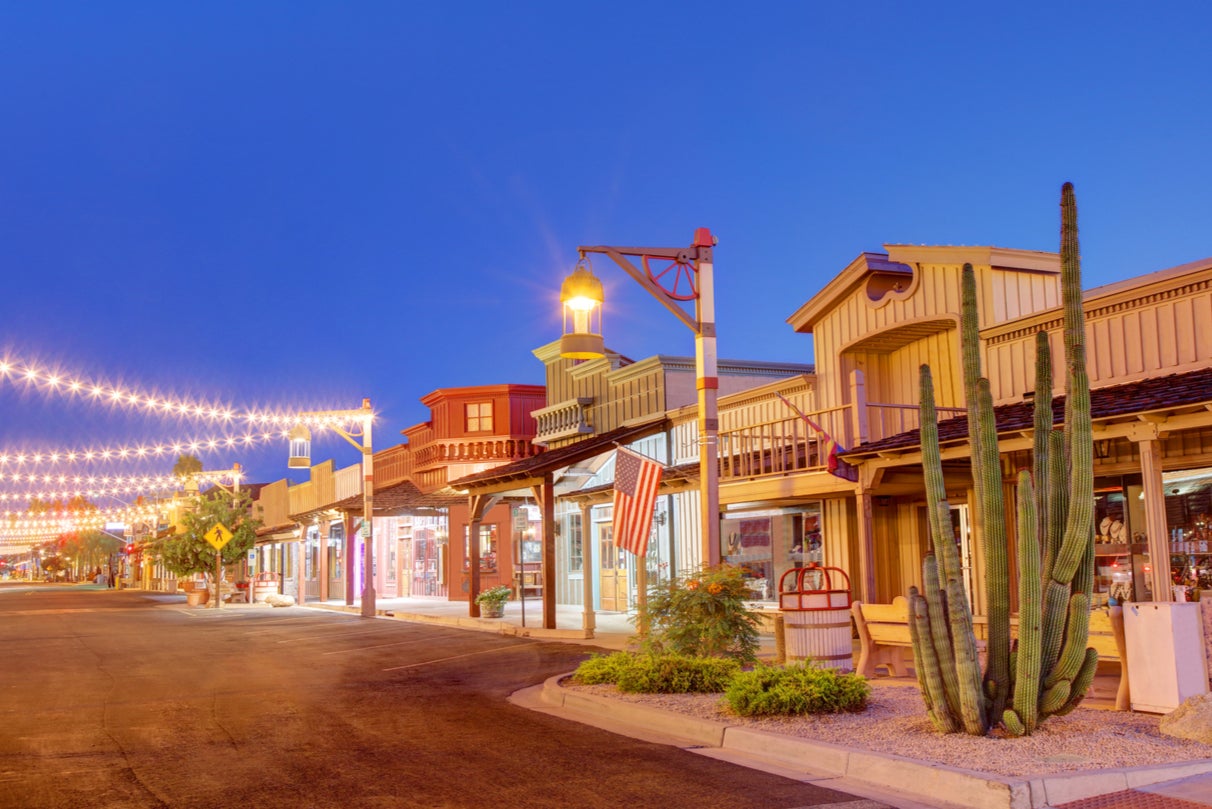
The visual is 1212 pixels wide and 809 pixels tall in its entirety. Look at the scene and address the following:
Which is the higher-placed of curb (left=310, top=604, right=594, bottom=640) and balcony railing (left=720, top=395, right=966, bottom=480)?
balcony railing (left=720, top=395, right=966, bottom=480)

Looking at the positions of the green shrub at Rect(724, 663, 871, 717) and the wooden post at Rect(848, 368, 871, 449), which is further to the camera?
the wooden post at Rect(848, 368, 871, 449)

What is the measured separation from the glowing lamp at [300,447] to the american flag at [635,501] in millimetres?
18937

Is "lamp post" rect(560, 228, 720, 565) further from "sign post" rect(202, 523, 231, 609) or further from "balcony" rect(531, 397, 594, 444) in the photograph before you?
"sign post" rect(202, 523, 231, 609)

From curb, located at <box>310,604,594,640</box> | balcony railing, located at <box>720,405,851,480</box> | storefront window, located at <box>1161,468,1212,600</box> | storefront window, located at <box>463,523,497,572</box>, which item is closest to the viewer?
storefront window, located at <box>1161,468,1212,600</box>

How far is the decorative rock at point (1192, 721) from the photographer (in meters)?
8.41

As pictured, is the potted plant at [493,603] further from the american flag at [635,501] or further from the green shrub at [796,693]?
the green shrub at [796,693]

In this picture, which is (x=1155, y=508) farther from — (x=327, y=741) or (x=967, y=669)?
(x=327, y=741)

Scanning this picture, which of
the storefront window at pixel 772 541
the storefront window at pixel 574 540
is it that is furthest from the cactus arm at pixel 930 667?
the storefront window at pixel 574 540

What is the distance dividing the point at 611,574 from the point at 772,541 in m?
8.10

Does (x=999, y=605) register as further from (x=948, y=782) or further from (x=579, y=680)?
(x=579, y=680)

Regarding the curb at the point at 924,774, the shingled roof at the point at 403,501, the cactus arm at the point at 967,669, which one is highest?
the shingled roof at the point at 403,501

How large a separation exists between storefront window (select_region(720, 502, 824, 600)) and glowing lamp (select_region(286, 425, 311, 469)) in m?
14.3

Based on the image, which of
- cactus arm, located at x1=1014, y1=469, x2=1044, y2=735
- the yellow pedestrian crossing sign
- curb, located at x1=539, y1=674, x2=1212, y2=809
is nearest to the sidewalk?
curb, located at x1=539, y1=674, x2=1212, y2=809

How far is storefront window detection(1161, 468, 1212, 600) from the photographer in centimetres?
1418
